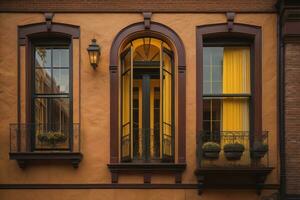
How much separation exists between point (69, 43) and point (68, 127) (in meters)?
1.94

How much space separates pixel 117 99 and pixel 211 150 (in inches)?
93.7

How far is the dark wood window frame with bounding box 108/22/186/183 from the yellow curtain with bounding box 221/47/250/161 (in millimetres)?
1057

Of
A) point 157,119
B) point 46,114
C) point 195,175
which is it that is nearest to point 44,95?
point 46,114

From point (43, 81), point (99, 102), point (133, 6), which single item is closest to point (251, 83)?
point (133, 6)

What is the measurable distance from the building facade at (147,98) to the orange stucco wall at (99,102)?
0.07 ft

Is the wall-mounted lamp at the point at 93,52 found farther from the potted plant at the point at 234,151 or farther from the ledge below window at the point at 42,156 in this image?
the potted plant at the point at 234,151

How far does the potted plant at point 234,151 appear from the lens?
38.8 ft

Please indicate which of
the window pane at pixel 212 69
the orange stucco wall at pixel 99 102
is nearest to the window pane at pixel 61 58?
the orange stucco wall at pixel 99 102

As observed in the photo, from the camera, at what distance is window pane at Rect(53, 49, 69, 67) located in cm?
1278

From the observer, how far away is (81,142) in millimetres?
12289

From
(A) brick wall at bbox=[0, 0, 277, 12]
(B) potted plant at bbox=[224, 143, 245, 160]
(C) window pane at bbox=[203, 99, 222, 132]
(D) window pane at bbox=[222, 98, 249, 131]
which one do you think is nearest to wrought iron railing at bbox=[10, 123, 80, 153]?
(A) brick wall at bbox=[0, 0, 277, 12]

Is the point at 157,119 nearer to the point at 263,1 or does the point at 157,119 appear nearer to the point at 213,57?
the point at 213,57

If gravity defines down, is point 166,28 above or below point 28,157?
above

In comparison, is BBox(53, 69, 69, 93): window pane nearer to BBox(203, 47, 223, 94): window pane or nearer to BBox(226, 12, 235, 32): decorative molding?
BBox(203, 47, 223, 94): window pane
